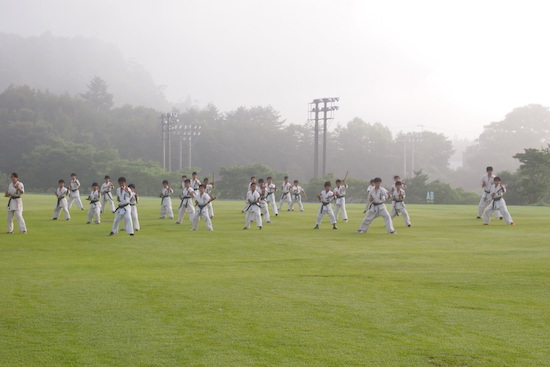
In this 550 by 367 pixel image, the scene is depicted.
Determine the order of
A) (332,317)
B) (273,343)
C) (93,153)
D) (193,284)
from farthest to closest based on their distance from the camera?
1. (93,153)
2. (193,284)
3. (332,317)
4. (273,343)

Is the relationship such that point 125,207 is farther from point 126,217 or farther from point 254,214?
point 254,214

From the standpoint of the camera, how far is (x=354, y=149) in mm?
111062

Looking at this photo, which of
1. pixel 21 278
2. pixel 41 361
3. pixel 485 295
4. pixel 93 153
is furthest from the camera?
pixel 93 153

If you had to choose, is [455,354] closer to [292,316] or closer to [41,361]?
[292,316]

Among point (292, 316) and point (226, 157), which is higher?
point (226, 157)

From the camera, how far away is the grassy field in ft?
22.4

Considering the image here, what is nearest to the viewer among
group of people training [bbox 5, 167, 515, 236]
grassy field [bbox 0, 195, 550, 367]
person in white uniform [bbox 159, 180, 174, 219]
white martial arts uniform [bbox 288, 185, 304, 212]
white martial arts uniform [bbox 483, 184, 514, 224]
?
grassy field [bbox 0, 195, 550, 367]

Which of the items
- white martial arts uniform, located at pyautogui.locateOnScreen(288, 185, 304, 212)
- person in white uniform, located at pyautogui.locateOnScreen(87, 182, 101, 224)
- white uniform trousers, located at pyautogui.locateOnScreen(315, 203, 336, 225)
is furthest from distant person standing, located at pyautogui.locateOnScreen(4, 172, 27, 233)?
white martial arts uniform, located at pyautogui.locateOnScreen(288, 185, 304, 212)

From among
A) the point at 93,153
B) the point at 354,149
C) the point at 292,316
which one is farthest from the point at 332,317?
the point at 354,149

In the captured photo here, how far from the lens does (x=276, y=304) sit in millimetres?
9305

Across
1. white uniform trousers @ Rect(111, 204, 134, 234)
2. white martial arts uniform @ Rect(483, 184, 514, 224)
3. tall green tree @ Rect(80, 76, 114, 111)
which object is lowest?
white uniform trousers @ Rect(111, 204, 134, 234)

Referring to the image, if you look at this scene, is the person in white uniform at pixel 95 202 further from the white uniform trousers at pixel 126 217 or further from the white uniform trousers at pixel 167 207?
the white uniform trousers at pixel 126 217

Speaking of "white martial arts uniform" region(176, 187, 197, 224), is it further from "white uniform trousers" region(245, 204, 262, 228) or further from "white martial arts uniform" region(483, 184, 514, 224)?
"white martial arts uniform" region(483, 184, 514, 224)

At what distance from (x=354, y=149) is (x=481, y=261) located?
98.0 metres
